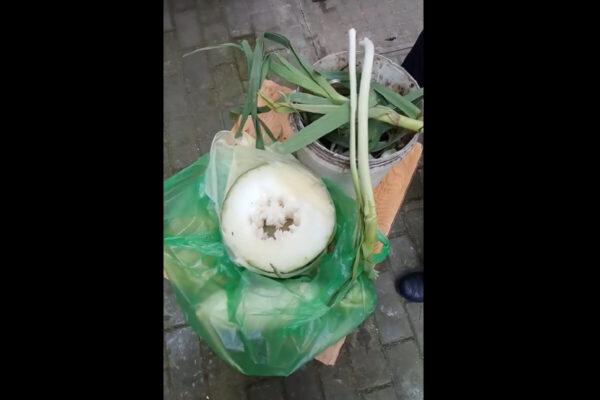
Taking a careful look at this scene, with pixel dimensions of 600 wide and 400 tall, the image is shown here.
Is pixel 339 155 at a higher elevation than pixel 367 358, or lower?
higher

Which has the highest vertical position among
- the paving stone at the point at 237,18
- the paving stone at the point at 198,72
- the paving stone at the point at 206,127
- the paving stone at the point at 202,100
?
the paving stone at the point at 237,18

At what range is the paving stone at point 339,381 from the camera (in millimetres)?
1338

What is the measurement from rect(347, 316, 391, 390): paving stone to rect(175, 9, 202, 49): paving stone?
113cm

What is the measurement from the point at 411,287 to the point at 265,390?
0.50 metres

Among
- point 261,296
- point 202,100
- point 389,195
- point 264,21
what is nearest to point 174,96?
point 202,100

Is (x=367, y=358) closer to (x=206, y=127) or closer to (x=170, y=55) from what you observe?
(x=206, y=127)

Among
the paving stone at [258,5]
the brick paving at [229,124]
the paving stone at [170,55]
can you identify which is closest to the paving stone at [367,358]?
the brick paving at [229,124]

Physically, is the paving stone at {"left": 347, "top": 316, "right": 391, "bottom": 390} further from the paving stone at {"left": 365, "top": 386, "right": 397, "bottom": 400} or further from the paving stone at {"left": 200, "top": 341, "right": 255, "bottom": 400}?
the paving stone at {"left": 200, "top": 341, "right": 255, "bottom": 400}

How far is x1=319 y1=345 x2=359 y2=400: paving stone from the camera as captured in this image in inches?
52.7

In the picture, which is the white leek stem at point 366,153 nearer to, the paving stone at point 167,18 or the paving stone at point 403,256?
the paving stone at point 403,256

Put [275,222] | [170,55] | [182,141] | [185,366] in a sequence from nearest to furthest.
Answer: [275,222] < [185,366] < [182,141] < [170,55]

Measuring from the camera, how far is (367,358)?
1375 millimetres

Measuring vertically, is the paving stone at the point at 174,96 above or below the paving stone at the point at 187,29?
below

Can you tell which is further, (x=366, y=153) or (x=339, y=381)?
(x=339, y=381)
